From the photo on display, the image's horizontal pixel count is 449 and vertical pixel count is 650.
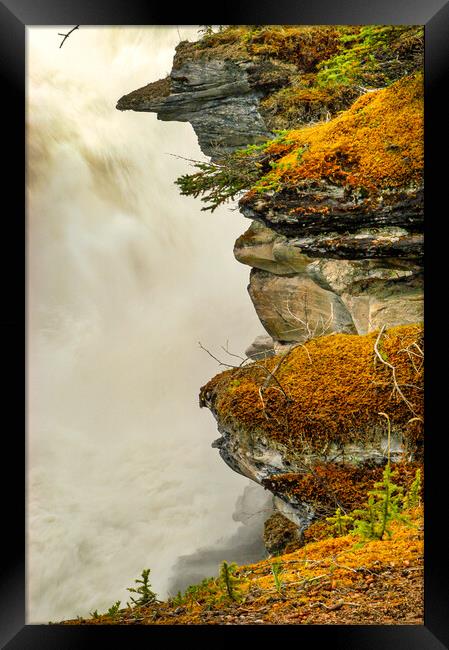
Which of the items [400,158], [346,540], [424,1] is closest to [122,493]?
[346,540]

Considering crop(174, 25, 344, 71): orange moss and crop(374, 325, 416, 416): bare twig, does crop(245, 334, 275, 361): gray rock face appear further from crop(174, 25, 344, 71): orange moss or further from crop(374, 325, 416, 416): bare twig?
crop(174, 25, 344, 71): orange moss

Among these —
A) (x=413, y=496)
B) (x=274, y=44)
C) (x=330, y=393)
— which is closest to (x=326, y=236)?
(x=330, y=393)

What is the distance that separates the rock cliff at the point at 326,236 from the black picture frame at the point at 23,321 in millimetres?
144

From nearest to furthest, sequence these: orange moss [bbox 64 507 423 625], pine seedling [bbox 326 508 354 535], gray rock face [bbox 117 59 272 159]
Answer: orange moss [bbox 64 507 423 625], pine seedling [bbox 326 508 354 535], gray rock face [bbox 117 59 272 159]

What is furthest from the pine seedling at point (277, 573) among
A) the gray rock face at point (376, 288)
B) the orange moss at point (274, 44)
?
the orange moss at point (274, 44)

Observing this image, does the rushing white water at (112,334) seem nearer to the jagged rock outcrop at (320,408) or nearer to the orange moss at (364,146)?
the jagged rock outcrop at (320,408)

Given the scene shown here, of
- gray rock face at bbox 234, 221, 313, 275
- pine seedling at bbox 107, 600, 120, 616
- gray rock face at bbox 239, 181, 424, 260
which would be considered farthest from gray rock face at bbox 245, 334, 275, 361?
pine seedling at bbox 107, 600, 120, 616

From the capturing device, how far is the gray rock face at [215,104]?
3.12 meters

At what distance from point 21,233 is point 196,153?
1.21 m

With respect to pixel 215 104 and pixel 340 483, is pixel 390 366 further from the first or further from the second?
pixel 215 104

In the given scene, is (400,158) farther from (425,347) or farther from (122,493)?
(122,493)

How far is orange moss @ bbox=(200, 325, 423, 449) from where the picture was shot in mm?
2584

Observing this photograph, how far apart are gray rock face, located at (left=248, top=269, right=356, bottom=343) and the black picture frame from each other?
2.07 ft

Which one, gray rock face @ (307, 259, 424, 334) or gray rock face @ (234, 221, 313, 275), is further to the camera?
gray rock face @ (234, 221, 313, 275)
